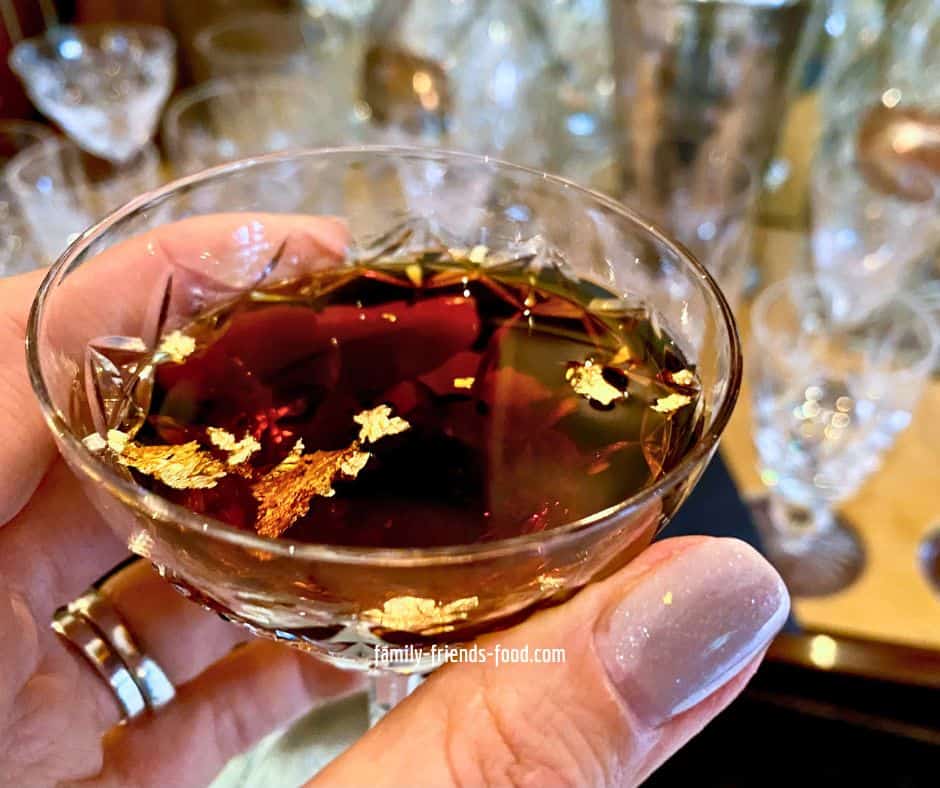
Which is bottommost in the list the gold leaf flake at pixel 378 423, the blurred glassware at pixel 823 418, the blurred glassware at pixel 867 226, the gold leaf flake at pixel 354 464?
the blurred glassware at pixel 823 418

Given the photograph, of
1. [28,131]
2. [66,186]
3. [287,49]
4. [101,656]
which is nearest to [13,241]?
[66,186]

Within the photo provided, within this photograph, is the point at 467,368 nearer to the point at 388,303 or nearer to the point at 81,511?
the point at 388,303

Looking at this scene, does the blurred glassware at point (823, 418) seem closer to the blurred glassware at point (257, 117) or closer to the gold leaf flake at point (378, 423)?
the gold leaf flake at point (378, 423)

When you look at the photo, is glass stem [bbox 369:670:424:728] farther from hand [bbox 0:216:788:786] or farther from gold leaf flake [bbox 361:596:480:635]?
gold leaf flake [bbox 361:596:480:635]

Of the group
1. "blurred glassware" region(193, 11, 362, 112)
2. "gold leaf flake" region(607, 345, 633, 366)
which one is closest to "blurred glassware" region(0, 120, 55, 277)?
"blurred glassware" region(193, 11, 362, 112)

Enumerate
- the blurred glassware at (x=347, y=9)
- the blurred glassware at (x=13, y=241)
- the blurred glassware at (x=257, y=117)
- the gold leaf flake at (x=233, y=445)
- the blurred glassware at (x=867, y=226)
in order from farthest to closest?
the blurred glassware at (x=347, y=9), the blurred glassware at (x=257, y=117), the blurred glassware at (x=13, y=241), the blurred glassware at (x=867, y=226), the gold leaf flake at (x=233, y=445)

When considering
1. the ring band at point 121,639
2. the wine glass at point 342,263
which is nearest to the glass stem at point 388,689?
the wine glass at point 342,263

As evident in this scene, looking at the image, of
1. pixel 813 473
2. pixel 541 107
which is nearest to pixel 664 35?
pixel 541 107
